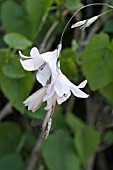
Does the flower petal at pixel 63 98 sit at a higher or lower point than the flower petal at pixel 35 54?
lower

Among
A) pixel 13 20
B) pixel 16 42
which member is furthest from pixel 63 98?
pixel 13 20

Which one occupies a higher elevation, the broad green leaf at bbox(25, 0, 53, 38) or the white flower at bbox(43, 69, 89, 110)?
the white flower at bbox(43, 69, 89, 110)

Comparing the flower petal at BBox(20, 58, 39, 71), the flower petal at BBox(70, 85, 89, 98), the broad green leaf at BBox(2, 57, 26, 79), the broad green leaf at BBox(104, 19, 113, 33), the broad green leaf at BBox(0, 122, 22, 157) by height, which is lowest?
the broad green leaf at BBox(0, 122, 22, 157)

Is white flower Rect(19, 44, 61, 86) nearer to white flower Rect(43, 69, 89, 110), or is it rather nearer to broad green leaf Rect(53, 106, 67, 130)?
white flower Rect(43, 69, 89, 110)

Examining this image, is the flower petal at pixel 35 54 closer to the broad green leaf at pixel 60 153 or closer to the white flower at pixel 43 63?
the white flower at pixel 43 63

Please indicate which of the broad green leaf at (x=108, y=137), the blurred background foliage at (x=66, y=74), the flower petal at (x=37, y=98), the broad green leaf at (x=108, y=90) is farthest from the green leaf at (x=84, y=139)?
the flower petal at (x=37, y=98)

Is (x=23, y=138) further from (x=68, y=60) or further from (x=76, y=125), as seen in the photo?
(x=68, y=60)

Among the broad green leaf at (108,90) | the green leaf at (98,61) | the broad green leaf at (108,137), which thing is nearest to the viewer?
the green leaf at (98,61)

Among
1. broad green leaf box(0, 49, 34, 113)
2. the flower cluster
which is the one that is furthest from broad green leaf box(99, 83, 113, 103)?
the flower cluster
